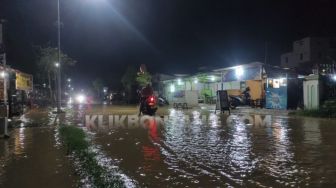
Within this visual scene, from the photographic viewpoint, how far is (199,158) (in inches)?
370

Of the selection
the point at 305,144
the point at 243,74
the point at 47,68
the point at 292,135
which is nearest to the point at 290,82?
the point at 243,74

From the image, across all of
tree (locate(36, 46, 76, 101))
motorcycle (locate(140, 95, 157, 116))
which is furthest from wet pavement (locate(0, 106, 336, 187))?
tree (locate(36, 46, 76, 101))

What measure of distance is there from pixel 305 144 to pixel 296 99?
17720 mm

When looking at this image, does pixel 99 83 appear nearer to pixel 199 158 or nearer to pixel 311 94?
pixel 311 94

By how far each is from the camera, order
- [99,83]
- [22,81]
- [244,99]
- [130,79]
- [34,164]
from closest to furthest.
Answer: [34,164]
[244,99]
[22,81]
[130,79]
[99,83]

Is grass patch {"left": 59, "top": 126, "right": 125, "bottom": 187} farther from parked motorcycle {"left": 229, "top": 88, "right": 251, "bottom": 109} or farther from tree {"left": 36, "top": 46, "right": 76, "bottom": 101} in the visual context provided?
tree {"left": 36, "top": 46, "right": 76, "bottom": 101}

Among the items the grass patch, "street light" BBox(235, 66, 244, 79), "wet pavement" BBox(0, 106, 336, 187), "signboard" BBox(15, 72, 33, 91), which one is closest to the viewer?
the grass patch

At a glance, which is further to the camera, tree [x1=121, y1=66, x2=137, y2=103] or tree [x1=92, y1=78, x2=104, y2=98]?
tree [x1=92, y1=78, x2=104, y2=98]

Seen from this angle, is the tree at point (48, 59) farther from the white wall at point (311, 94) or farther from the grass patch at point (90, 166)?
the grass patch at point (90, 166)

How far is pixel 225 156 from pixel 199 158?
2.09 feet

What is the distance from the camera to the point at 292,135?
44.9 feet

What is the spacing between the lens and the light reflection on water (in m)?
7.27

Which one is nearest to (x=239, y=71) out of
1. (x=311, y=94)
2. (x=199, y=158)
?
(x=311, y=94)

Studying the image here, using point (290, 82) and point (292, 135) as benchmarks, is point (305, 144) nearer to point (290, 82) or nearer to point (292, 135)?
point (292, 135)
